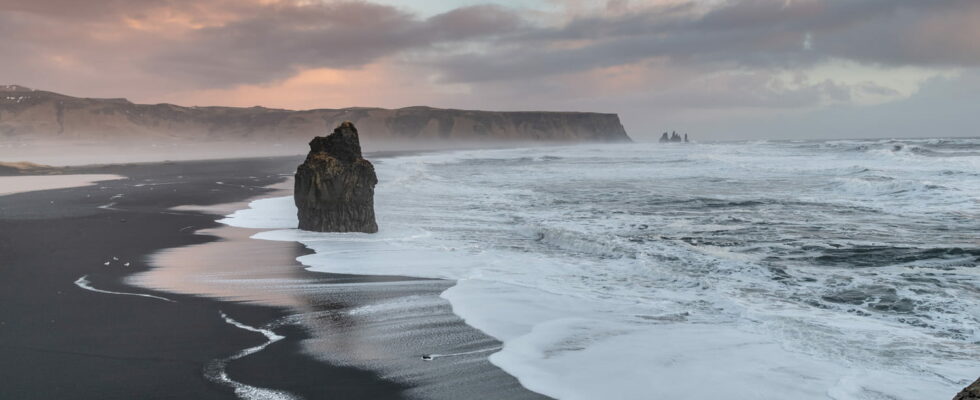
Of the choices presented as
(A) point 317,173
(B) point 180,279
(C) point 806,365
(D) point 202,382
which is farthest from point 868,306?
(A) point 317,173

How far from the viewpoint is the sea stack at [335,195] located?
39.9 ft

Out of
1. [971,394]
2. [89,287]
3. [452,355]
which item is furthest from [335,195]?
[971,394]

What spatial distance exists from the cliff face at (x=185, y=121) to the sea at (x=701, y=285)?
433 ft

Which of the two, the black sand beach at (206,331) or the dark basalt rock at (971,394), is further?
the black sand beach at (206,331)

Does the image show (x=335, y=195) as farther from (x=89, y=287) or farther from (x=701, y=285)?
(x=701, y=285)

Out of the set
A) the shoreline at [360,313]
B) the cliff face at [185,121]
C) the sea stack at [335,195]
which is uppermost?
the cliff face at [185,121]

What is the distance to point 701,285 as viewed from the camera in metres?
7.98

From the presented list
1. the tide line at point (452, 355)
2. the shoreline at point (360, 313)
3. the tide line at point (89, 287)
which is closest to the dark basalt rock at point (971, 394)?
the shoreline at point (360, 313)

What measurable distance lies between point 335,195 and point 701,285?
6852mm

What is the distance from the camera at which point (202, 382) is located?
4.48 m

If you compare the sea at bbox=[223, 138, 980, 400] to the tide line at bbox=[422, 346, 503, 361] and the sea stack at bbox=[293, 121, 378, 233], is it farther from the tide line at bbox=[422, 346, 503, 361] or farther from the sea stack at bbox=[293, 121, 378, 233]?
the sea stack at bbox=[293, 121, 378, 233]

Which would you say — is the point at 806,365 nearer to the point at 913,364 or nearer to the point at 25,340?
the point at 913,364

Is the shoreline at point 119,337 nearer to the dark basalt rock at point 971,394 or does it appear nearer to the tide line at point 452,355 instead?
the tide line at point 452,355

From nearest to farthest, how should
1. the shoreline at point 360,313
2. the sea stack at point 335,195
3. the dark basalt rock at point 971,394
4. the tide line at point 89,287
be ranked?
the dark basalt rock at point 971,394 → the shoreline at point 360,313 → the tide line at point 89,287 → the sea stack at point 335,195
